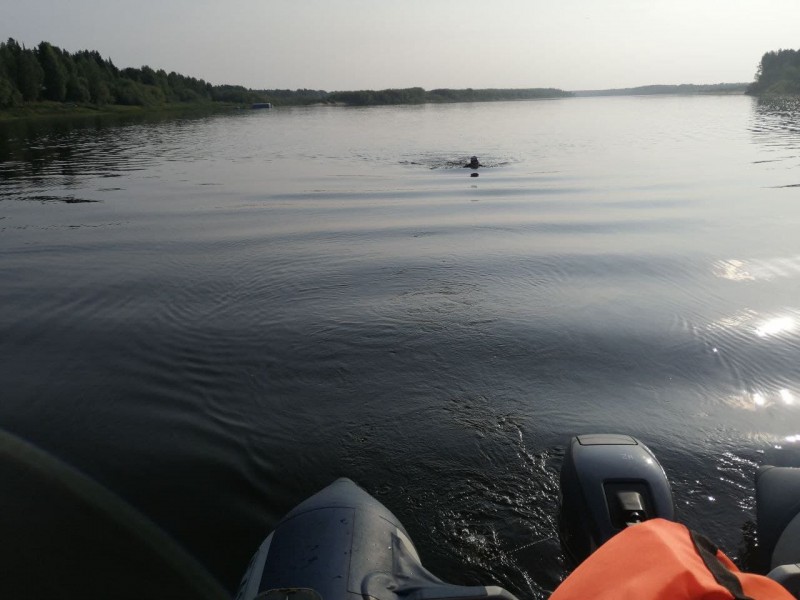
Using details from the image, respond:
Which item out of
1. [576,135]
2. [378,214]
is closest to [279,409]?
[378,214]

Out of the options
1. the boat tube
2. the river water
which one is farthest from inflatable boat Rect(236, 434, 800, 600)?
the river water

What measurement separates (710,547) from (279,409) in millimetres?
4585

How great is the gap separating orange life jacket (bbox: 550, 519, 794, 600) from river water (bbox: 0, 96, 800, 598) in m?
1.86

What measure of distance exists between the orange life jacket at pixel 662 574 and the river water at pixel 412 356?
1861 mm

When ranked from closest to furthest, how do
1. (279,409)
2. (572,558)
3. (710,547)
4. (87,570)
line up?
(710,547)
(572,558)
(87,570)
(279,409)

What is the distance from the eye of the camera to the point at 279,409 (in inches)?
239

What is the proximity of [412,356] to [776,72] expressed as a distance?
15336 cm

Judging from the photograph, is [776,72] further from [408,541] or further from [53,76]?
[408,541]

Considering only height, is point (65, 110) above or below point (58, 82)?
below

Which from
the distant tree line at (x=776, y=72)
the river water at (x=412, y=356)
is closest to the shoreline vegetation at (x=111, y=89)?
the distant tree line at (x=776, y=72)

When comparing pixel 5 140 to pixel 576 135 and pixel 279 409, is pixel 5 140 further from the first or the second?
pixel 279 409

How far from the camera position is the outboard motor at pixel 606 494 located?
3.49m

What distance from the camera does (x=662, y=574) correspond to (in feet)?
6.50

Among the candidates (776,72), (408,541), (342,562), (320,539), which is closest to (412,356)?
(408,541)
